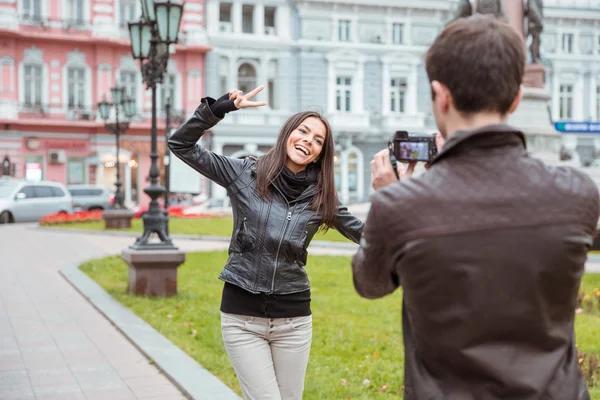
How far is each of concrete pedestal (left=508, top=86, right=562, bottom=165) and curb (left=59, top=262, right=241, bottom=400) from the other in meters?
9.23

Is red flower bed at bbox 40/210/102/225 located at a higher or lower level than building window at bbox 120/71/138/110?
lower

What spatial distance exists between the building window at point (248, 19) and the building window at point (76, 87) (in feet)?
27.7

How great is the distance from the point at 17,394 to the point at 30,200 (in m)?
23.7

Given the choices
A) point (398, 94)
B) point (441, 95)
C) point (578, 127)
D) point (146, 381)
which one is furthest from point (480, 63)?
point (398, 94)

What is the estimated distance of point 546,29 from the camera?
43094 mm

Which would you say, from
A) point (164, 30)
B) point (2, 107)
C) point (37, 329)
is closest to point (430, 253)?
point (37, 329)

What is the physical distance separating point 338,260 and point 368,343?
7.32 meters

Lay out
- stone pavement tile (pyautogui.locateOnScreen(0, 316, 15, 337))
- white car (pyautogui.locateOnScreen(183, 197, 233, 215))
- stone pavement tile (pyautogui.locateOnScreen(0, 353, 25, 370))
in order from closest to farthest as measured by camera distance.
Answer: stone pavement tile (pyautogui.locateOnScreen(0, 353, 25, 370))
stone pavement tile (pyautogui.locateOnScreen(0, 316, 15, 337))
white car (pyautogui.locateOnScreen(183, 197, 233, 215))

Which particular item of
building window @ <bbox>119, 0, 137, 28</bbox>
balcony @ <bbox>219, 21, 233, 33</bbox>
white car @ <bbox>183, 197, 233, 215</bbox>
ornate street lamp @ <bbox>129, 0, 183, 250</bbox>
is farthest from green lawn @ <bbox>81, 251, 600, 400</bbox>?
balcony @ <bbox>219, 21, 233, 33</bbox>

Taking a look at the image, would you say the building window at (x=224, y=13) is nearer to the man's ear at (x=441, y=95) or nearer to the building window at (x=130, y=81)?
the building window at (x=130, y=81)

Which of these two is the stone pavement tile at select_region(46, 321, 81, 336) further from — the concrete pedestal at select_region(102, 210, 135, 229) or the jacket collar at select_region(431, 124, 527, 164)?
the concrete pedestal at select_region(102, 210, 135, 229)

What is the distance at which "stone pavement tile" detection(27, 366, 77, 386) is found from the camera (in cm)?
594

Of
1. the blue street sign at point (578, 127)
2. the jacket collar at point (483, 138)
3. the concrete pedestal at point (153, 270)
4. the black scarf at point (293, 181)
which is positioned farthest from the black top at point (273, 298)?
the blue street sign at point (578, 127)

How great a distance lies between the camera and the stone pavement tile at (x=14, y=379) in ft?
19.1
